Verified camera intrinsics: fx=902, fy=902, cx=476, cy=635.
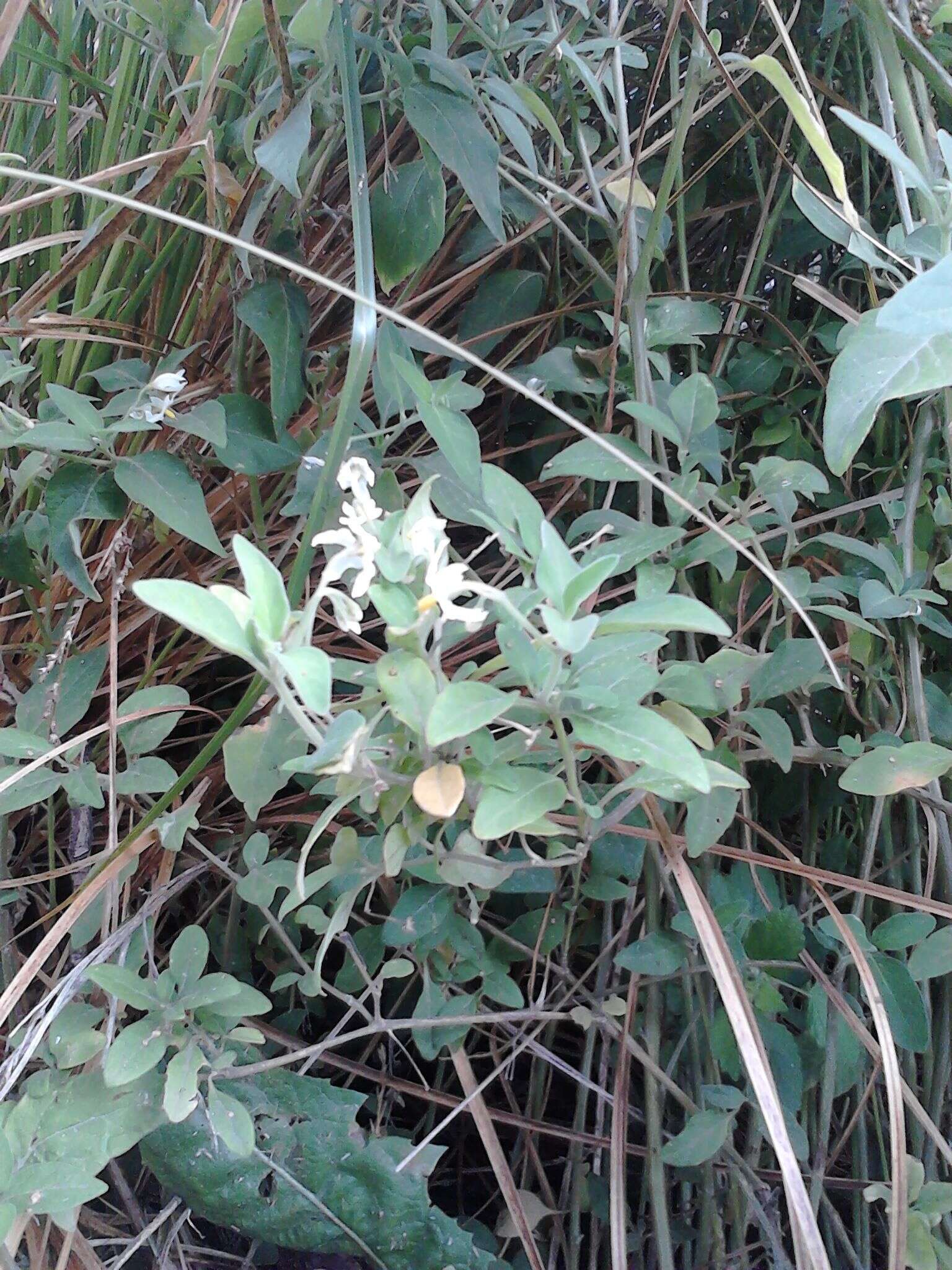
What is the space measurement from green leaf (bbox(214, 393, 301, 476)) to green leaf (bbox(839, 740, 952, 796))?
384 millimetres

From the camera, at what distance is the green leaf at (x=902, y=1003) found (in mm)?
514

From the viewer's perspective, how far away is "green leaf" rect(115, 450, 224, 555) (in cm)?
52

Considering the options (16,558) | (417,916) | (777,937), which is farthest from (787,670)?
(16,558)

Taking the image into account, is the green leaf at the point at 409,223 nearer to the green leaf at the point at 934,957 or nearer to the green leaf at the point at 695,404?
the green leaf at the point at 695,404

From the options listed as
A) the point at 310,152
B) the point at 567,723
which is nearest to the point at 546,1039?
the point at 567,723


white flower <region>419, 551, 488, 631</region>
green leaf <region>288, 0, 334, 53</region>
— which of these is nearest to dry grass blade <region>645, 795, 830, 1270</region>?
white flower <region>419, 551, 488, 631</region>

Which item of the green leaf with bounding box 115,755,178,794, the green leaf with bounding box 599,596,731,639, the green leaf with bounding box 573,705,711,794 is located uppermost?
the green leaf with bounding box 599,596,731,639

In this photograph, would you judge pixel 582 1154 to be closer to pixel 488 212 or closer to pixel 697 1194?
pixel 697 1194

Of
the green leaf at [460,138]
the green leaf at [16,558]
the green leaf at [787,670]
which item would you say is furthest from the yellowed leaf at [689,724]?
the green leaf at [16,558]

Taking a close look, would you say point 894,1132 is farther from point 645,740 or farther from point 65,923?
point 65,923

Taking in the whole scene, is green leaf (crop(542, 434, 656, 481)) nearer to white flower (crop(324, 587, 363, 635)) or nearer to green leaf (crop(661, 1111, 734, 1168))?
white flower (crop(324, 587, 363, 635))

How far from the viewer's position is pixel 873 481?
71cm

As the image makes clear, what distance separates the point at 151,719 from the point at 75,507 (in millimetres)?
137

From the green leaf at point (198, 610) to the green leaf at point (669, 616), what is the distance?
13cm
